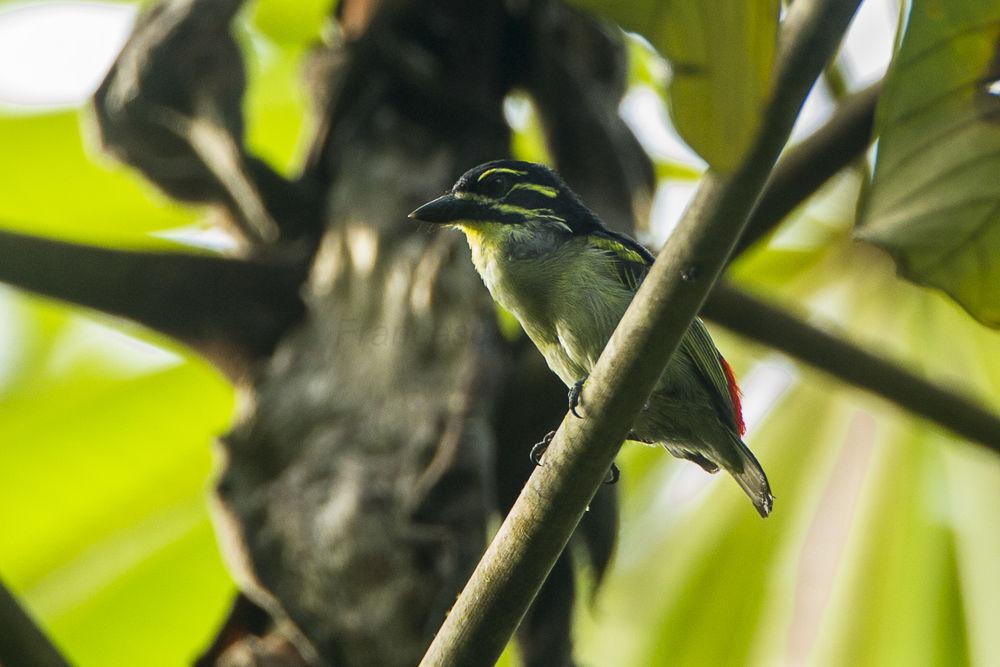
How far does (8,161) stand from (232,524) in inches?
88.2

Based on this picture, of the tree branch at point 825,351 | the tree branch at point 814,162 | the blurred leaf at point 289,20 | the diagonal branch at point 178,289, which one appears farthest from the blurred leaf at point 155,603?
the tree branch at point 814,162

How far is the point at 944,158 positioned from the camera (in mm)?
2180

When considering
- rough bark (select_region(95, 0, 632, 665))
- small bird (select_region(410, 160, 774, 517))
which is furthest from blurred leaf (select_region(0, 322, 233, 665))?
small bird (select_region(410, 160, 774, 517))

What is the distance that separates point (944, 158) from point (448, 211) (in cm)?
106

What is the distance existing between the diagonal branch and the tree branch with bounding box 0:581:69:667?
3.79ft

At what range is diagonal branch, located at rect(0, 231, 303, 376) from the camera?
2.94m

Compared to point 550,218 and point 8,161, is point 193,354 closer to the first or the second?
point 550,218

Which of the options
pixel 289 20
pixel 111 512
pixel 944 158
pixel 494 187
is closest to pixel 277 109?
pixel 289 20

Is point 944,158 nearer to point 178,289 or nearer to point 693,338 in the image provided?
point 693,338

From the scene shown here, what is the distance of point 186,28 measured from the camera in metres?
3.27

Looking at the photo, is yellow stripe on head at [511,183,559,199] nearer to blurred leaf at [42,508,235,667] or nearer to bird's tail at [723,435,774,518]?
bird's tail at [723,435,774,518]

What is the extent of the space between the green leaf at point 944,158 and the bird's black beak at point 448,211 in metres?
1.00

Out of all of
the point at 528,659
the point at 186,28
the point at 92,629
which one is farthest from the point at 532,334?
the point at 92,629

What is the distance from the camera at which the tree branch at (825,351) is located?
3.06 meters
